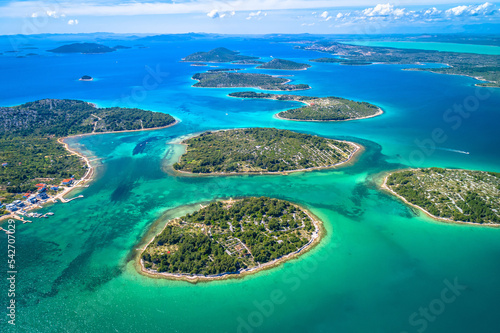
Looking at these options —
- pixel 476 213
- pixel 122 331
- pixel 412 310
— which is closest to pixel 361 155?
pixel 476 213

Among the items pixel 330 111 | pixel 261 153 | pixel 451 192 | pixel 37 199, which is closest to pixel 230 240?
pixel 261 153

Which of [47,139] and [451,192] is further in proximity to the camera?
[47,139]

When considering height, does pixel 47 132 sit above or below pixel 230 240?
above

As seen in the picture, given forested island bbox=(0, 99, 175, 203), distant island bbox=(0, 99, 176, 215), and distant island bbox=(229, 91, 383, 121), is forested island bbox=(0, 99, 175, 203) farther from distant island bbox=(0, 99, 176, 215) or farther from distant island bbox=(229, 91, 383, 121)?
distant island bbox=(229, 91, 383, 121)

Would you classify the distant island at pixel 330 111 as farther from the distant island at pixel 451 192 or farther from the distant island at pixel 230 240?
the distant island at pixel 230 240

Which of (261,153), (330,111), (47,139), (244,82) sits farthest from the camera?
(244,82)

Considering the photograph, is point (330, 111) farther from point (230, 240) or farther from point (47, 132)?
point (47, 132)

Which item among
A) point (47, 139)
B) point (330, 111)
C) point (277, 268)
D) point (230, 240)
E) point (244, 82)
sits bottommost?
point (277, 268)
